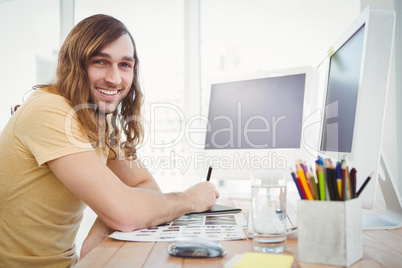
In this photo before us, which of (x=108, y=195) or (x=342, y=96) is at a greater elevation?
(x=342, y=96)

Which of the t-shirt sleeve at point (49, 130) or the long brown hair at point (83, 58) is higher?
the long brown hair at point (83, 58)

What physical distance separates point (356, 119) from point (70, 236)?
3.19ft

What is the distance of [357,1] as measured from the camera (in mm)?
1929

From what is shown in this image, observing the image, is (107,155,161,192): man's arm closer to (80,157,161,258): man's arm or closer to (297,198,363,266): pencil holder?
(80,157,161,258): man's arm

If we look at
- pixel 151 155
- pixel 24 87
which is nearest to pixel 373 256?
pixel 151 155

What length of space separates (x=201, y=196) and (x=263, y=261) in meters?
0.50

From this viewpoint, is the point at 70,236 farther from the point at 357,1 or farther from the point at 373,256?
the point at 357,1

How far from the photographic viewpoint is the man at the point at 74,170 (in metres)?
0.81

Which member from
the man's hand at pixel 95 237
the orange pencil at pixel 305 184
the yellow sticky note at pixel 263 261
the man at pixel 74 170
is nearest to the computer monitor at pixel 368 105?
the orange pencil at pixel 305 184

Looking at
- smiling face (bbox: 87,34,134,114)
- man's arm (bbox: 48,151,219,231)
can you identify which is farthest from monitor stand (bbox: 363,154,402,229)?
smiling face (bbox: 87,34,134,114)

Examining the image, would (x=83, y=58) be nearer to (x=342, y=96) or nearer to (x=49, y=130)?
(x=49, y=130)

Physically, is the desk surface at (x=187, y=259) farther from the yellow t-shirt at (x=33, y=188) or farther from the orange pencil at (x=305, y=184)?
the yellow t-shirt at (x=33, y=188)

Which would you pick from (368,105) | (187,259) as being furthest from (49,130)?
(368,105)

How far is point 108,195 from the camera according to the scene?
2.60 ft
